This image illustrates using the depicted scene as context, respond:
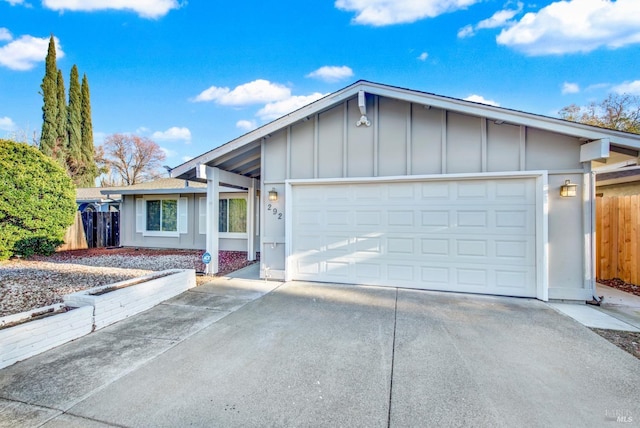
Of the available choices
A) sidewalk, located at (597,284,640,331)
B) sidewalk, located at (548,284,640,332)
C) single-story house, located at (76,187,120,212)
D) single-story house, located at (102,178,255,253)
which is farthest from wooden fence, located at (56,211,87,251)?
sidewalk, located at (597,284,640,331)

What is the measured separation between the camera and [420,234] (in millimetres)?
5871

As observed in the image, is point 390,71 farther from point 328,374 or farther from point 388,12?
point 328,374

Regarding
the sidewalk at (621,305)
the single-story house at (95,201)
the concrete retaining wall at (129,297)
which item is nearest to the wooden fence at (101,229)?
the single-story house at (95,201)

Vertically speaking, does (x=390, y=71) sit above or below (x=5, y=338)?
above

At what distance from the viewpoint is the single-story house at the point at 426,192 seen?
5.17m

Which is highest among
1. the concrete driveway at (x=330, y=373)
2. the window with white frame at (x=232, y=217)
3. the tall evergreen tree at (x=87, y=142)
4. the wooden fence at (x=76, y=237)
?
the tall evergreen tree at (x=87, y=142)

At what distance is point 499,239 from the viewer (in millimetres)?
5480

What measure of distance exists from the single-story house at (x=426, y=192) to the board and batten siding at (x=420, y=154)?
2 centimetres

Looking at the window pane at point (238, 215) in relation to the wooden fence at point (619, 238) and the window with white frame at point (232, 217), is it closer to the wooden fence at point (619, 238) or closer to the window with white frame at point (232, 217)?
the window with white frame at point (232, 217)

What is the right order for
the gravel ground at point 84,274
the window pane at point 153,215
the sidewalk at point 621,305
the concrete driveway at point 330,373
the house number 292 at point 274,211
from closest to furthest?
the concrete driveway at point 330,373 < the sidewalk at point 621,305 < the gravel ground at point 84,274 < the house number 292 at point 274,211 < the window pane at point 153,215

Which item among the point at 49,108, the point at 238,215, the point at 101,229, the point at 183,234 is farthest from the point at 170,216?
the point at 49,108

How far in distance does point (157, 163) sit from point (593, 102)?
4002 cm

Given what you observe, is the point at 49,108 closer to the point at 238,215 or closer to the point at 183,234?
the point at 183,234

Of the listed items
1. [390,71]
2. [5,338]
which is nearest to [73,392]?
[5,338]
